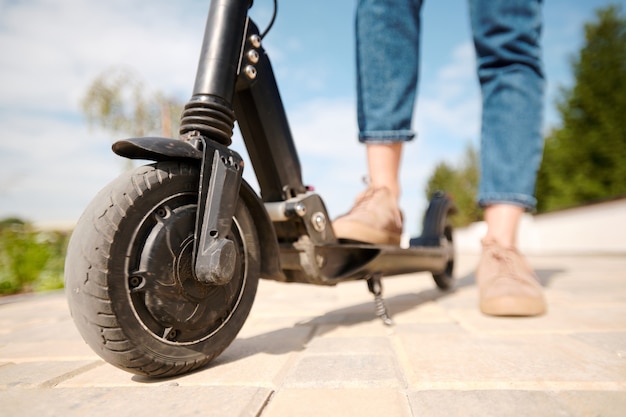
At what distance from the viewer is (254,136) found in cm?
145

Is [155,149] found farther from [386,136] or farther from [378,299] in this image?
[386,136]

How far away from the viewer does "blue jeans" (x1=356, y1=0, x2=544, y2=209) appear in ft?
6.30

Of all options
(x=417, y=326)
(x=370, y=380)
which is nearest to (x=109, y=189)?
(x=370, y=380)

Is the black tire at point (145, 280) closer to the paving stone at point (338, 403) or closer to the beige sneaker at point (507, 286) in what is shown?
the paving stone at point (338, 403)

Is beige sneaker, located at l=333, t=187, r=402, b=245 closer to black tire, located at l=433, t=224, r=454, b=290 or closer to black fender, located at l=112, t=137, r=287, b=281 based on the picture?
black fender, located at l=112, t=137, r=287, b=281

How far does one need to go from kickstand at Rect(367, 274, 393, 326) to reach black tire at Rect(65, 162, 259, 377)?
28.5 inches

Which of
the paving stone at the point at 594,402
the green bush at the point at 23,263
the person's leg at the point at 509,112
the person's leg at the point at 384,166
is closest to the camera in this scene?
the paving stone at the point at 594,402

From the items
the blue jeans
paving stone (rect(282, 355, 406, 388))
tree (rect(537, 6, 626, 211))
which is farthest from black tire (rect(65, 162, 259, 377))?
tree (rect(537, 6, 626, 211))

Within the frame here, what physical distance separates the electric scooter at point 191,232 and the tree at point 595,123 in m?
23.3

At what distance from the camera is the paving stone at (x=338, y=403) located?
788 mm

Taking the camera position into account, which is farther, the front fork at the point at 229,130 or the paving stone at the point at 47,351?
the paving stone at the point at 47,351

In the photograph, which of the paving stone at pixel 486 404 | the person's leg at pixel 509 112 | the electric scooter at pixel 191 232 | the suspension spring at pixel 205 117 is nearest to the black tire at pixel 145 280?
the electric scooter at pixel 191 232

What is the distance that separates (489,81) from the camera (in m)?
2.14

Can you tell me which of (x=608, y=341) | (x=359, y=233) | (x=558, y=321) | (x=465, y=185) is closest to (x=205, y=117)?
(x=359, y=233)
